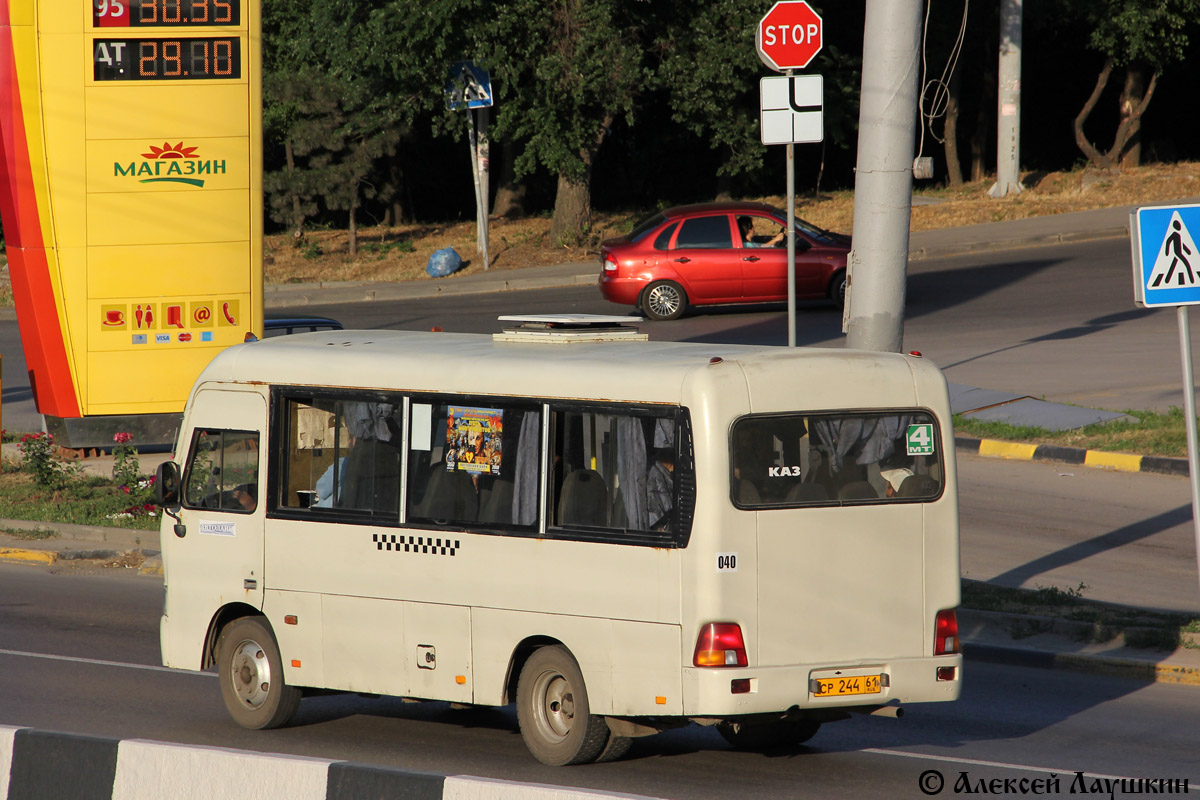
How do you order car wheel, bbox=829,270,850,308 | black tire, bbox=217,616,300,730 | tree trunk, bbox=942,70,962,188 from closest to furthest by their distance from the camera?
black tire, bbox=217,616,300,730, car wheel, bbox=829,270,850,308, tree trunk, bbox=942,70,962,188

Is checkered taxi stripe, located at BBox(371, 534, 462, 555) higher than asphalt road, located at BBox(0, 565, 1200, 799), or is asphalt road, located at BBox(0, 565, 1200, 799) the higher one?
checkered taxi stripe, located at BBox(371, 534, 462, 555)

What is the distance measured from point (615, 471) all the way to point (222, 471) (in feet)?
8.95

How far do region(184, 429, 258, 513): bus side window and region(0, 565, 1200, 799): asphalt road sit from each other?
136 cm

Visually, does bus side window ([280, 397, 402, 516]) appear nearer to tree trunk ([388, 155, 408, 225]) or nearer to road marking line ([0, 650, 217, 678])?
road marking line ([0, 650, 217, 678])

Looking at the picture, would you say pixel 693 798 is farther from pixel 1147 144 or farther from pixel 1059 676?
pixel 1147 144

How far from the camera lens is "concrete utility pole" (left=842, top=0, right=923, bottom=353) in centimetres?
1236

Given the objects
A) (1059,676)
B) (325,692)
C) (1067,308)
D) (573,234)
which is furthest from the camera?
(573,234)

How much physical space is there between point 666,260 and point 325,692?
54.5 feet

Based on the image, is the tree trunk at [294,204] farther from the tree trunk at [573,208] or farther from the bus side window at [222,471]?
the bus side window at [222,471]

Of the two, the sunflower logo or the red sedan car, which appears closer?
the sunflower logo

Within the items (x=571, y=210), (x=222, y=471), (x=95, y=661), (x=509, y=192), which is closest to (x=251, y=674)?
(x=222, y=471)

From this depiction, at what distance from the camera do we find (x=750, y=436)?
24.3 ft

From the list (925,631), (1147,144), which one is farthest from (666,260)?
(1147,144)

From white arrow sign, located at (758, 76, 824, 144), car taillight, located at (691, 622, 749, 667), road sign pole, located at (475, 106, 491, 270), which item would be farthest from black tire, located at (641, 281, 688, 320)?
car taillight, located at (691, 622, 749, 667)
